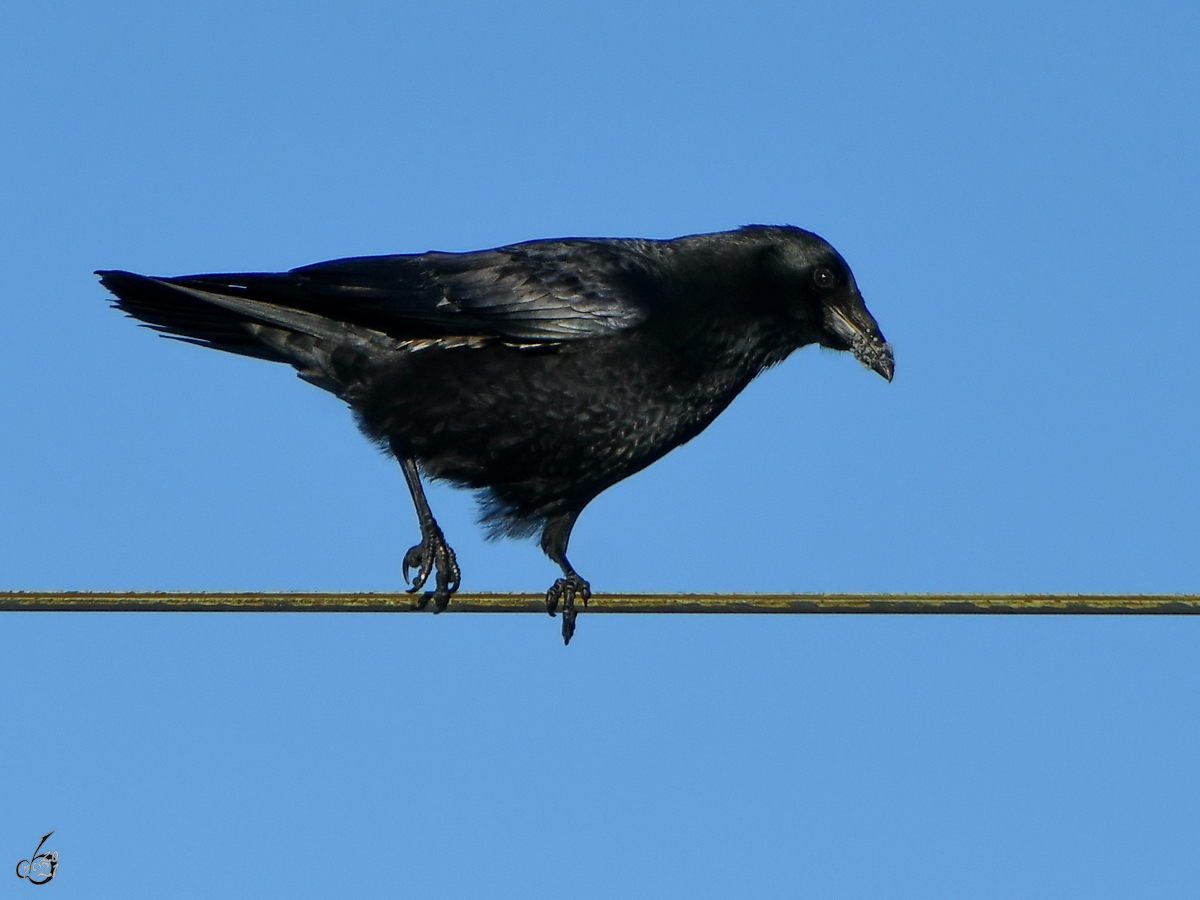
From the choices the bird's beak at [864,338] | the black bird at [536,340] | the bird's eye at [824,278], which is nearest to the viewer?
the black bird at [536,340]

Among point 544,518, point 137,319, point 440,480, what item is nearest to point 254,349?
point 137,319

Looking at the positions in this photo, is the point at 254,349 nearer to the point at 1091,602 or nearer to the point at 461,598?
the point at 461,598

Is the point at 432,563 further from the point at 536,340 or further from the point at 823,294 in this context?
the point at 823,294

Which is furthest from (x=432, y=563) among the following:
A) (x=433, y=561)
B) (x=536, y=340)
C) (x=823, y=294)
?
(x=823, y=294)

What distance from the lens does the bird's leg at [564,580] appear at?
Answer: 7504mm

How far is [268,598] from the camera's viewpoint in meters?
5.53

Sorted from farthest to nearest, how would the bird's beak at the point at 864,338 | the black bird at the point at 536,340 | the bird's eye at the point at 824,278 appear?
the bird's eye at the point at 824,278 < the bird's beak at the point at 864,338 < the black bird at the point at 536,340

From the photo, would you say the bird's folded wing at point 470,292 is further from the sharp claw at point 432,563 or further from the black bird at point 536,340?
the sharp claw at point 432,563

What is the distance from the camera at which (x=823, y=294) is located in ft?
26.0

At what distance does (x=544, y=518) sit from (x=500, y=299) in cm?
116

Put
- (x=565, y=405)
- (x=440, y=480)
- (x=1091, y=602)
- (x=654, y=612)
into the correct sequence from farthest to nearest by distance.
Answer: (x=440, y=480)
(x=565, y=405)
(x=654, y=612)
(x=1091, y=602)

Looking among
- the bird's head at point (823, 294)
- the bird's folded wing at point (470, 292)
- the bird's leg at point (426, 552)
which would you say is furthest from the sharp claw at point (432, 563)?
the bird's head at point (823, 294)

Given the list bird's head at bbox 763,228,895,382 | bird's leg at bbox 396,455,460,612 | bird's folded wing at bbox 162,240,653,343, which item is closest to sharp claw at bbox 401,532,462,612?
bird's leg at bbox 396,455,460,612

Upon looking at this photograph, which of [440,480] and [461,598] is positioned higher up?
[440,480]
